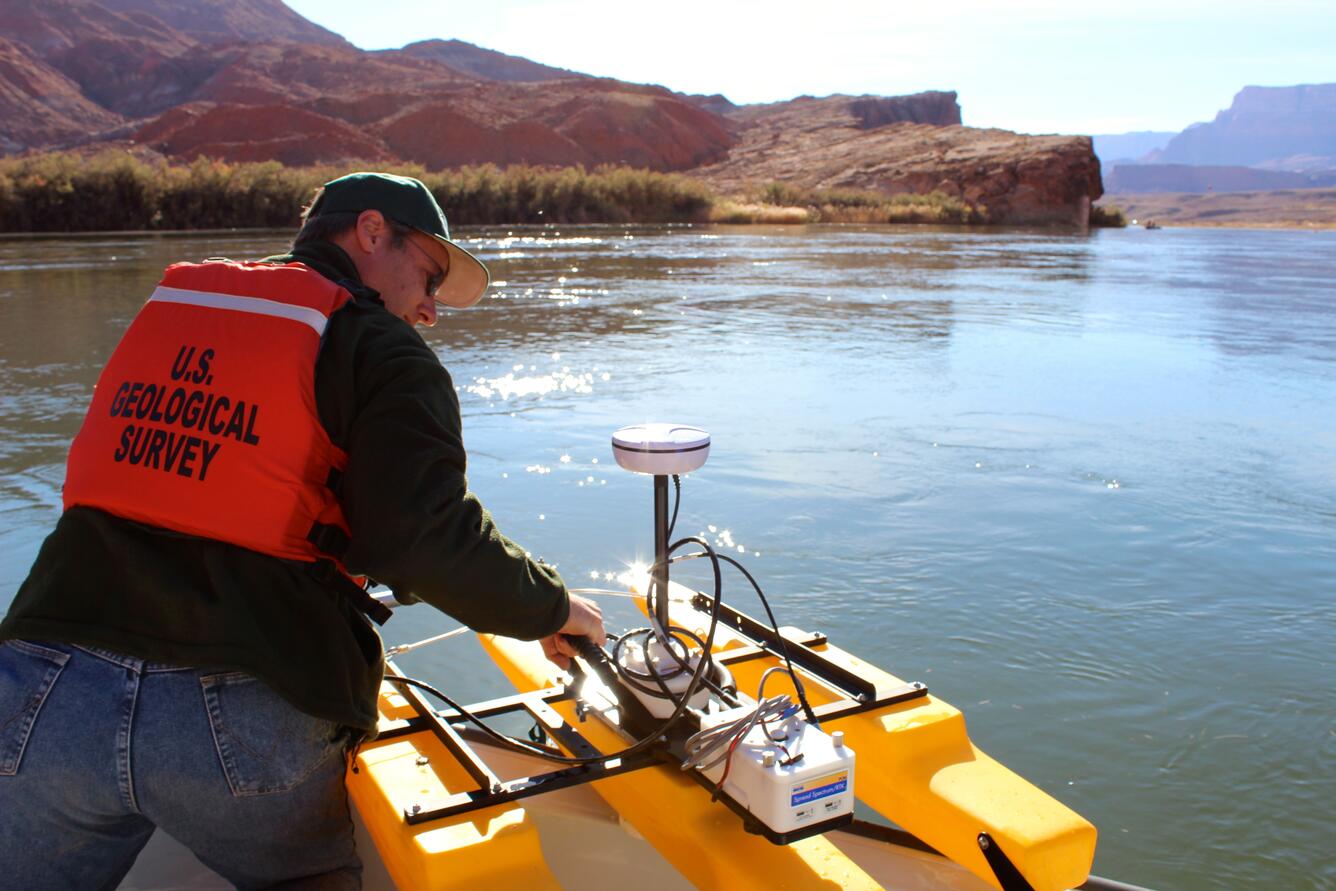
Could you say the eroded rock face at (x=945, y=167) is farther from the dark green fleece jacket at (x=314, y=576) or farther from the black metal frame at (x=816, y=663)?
the dark green fleece jacket at (x=314, y=576)

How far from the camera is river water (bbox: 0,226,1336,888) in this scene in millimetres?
3135

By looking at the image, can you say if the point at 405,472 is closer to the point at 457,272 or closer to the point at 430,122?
the point at 457,272

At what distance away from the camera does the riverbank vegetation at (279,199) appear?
1107 inches

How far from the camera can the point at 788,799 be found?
5.83 feet

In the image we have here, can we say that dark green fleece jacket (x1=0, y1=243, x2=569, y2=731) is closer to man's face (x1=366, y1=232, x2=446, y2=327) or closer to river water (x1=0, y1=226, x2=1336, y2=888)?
man's face (x1=366, y1=232, x2=446, y2=327)

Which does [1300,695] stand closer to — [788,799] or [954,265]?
[788,799]

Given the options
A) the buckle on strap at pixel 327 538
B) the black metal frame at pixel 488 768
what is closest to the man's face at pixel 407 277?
the buckle on strap at pixel 327 538

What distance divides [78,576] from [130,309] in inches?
447

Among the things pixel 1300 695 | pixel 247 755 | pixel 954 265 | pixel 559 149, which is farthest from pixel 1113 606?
pixel 559 149

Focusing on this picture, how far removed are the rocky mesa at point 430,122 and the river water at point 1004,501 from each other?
133ft

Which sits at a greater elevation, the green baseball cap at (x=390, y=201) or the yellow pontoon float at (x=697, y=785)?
the green baseball cap at (x=390, y=201)

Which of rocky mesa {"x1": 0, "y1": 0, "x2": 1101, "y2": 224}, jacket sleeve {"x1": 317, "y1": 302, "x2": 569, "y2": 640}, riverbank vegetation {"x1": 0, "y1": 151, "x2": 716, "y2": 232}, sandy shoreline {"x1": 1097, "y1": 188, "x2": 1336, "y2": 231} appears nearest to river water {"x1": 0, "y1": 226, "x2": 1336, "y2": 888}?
jacket sleeve {"x1": 317, "y1": 302, "x2": 569, "y2": 640}

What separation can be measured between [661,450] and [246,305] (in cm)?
76

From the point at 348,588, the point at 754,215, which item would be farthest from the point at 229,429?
the point at 754,215
